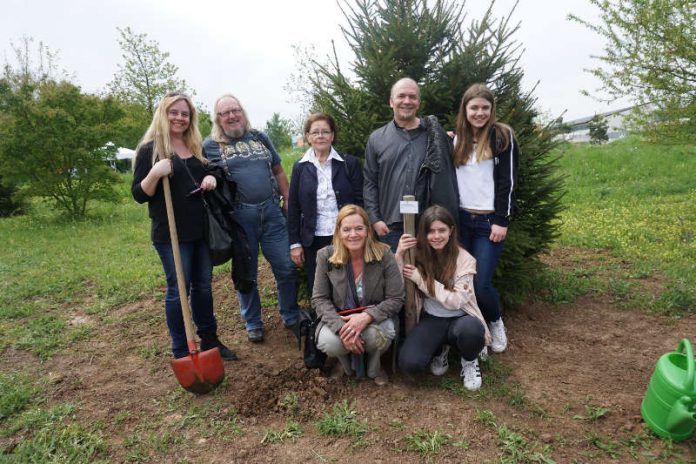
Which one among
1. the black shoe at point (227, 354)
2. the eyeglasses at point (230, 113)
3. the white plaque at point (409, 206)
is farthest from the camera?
the black shoe at point (227, 354)

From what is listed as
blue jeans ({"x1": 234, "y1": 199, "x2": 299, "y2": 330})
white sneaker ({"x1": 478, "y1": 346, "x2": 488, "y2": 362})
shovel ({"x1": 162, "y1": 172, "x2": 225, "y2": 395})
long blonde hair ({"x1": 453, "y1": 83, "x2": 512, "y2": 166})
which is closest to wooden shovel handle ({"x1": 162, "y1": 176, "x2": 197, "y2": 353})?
shovel ({"x1": 162, "y1": 172, "x2": 225, "y2": 395})

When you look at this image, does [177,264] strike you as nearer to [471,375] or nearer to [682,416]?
[471,375]

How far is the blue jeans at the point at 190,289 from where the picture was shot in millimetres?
3340

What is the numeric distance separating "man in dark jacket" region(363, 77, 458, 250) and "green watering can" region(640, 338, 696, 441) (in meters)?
1.59

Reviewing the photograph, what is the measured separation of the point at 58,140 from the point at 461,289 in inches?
433

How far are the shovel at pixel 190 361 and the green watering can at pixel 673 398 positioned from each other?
2777mm

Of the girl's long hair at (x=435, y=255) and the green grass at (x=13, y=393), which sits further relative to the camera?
the green grass at (x=13, y=393)

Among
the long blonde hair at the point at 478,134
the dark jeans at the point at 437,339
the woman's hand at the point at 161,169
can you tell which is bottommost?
the dark jeans at the point at 437,339

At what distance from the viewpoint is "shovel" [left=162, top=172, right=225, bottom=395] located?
10.3ft

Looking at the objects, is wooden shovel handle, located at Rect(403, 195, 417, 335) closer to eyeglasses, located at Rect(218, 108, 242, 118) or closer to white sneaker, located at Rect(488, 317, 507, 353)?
white sneaker, located at Rect(488, 317, 507, 353)

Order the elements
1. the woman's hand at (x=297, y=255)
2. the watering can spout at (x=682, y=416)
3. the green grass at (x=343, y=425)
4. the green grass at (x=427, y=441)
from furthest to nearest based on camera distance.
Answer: the woman's hand at (x=297, y=255) → the green grass at (x=343, y=425) → the green grass at (x=427, y=441) → the watering can spout at (x=682, y=416)

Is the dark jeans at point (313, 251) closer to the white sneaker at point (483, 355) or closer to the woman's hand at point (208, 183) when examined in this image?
the woman's hand at point (208, 183)

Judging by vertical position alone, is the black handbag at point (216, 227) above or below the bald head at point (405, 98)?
below

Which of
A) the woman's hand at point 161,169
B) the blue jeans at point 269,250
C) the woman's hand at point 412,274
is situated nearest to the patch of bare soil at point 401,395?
the blue jeans at point 269,250
